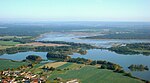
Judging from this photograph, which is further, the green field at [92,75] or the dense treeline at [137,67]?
the dense treeline at [137,67]

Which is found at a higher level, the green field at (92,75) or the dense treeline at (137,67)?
the green field at (92,75)

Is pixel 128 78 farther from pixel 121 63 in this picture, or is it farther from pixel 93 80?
pixel 121 63

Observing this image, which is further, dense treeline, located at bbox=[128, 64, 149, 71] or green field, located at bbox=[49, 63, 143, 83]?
dense treeline, located at bbox=[128, 64, 149, 71]

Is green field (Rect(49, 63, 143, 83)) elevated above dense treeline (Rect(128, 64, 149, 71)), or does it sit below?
above

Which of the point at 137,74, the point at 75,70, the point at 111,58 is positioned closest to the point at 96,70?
the point at 75,70

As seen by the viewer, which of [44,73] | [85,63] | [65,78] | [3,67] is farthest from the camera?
[85,63]

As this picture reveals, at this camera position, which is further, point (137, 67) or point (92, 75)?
point (137, 67)

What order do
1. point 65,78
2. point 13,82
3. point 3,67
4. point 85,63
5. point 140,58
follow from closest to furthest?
point 13,82, point 65,78, point 3,67, point 85,63, point 140,58

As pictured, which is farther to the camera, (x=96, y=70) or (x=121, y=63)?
(x=121, y=63)
